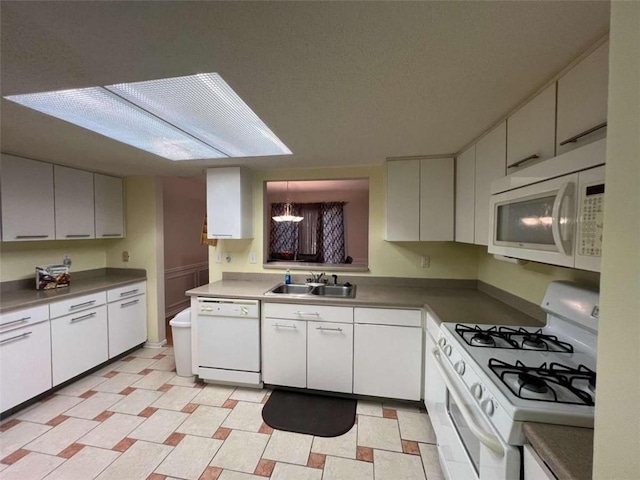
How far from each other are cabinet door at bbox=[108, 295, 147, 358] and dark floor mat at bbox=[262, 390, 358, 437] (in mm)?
1868

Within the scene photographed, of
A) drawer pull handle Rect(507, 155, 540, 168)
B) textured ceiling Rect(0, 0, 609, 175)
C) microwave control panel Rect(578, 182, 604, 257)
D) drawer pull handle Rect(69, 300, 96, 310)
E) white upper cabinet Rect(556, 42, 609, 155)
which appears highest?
textured ceiling Rect(0, 0, 609, 175)

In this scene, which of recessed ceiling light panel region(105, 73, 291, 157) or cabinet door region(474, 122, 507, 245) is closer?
recessed ceiling light panel region(105, 73, 291, 157)

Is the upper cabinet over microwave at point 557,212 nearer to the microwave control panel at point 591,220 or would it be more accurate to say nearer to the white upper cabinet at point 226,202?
the microwave control panel at point 591,220

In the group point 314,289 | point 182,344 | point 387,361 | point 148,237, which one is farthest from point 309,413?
point 148,237

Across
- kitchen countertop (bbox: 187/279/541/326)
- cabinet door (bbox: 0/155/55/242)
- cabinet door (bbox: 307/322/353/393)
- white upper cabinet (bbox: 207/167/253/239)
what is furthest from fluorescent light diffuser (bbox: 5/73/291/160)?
cabinet door (bbox: 307/322/353/393)

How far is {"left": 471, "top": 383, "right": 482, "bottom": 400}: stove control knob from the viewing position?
105cm

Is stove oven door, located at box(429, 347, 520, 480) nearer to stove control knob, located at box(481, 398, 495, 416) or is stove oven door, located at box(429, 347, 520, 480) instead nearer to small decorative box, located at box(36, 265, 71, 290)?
stove control knob, located at box(481, 398, 495, 416)

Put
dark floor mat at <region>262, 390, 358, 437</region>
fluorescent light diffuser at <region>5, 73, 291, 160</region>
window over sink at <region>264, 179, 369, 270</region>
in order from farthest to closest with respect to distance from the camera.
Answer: window over sink at <region>264, 179, 369, 270</region> < dark floor mat at <region>262, 390, 358, 437</region> < fluorescent light diffuser at <region>5, 73, 291, 160</region>

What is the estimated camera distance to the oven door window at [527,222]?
3.43 feet

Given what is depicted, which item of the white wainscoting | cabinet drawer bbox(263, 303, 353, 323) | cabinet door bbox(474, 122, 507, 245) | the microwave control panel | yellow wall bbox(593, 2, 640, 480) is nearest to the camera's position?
yellow wall bbox(593, 2, 640, 480)

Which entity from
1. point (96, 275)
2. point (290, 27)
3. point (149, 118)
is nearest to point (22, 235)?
point (96, 275)

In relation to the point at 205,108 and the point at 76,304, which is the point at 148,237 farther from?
the point at 205,108

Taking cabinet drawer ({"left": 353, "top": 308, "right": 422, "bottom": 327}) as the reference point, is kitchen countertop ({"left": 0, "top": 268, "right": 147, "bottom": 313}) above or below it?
above

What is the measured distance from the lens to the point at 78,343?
8.10 feet
